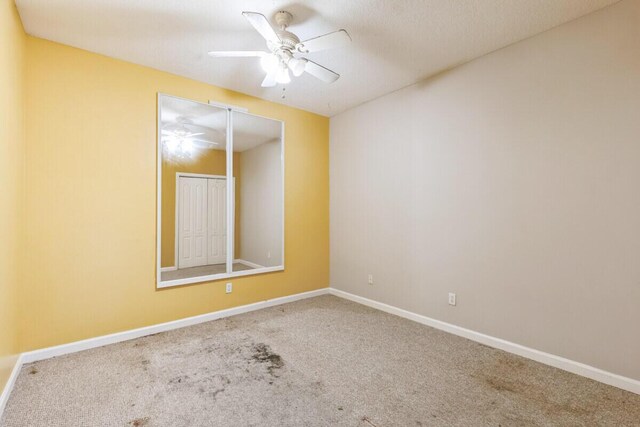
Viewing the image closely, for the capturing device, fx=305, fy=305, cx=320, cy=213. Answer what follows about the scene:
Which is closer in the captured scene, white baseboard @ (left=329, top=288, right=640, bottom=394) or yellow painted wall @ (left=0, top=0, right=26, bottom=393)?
yellow painted wall @ (left=0, top=0, right=26, bottom=393)

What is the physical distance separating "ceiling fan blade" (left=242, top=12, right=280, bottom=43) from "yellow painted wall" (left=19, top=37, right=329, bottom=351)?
165 centimetres

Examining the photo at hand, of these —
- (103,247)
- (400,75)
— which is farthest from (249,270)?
(400,75)

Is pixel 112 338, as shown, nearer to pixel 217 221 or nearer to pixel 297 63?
pixel 217 221

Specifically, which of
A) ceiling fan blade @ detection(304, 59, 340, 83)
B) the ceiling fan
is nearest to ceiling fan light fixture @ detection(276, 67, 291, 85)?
the ceiling fan

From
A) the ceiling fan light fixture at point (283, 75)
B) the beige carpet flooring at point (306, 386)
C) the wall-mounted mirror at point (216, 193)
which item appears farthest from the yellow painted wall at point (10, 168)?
the ceiling fan light fixture at point (283, 75)

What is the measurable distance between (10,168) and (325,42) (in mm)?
2451

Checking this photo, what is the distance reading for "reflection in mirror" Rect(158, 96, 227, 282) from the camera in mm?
3348

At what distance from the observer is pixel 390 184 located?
12.7 ft

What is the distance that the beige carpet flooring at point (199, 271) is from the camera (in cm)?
335

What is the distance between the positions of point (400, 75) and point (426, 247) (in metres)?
1.95

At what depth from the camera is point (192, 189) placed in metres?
3.55

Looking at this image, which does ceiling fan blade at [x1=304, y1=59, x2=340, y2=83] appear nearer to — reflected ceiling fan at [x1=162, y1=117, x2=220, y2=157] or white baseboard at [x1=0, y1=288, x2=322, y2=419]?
reflected ceiling fan at [x1=162, y1=117, x2=220, y2=157]

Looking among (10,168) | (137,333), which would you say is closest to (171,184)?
(10,168)

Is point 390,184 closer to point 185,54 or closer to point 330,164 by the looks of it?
point 330,164
